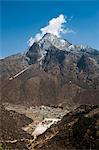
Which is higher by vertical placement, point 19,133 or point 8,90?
point 8,90

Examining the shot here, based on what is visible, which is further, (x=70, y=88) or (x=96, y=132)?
(x=70, y=88)

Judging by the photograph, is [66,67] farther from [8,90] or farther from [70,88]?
[8,90]

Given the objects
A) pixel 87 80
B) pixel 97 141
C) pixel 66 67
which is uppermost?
pixel 66 67

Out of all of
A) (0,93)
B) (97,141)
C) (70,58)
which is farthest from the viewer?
(70,58)

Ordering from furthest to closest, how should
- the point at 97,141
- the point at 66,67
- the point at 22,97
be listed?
the point at 66,67 → the point at 22,97 → the point at 97,141

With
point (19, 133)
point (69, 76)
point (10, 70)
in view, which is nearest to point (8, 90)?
point (69, 76)

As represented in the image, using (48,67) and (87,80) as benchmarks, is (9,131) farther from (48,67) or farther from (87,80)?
(48,67)

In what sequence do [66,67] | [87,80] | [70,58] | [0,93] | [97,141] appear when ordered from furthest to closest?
[70,58] → [66,67] → [87,80] → [0,93] → [97,141]

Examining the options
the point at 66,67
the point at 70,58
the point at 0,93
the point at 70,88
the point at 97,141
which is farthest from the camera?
the point at 70,58

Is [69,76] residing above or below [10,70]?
below

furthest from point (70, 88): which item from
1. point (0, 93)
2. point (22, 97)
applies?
point (0, 93)
